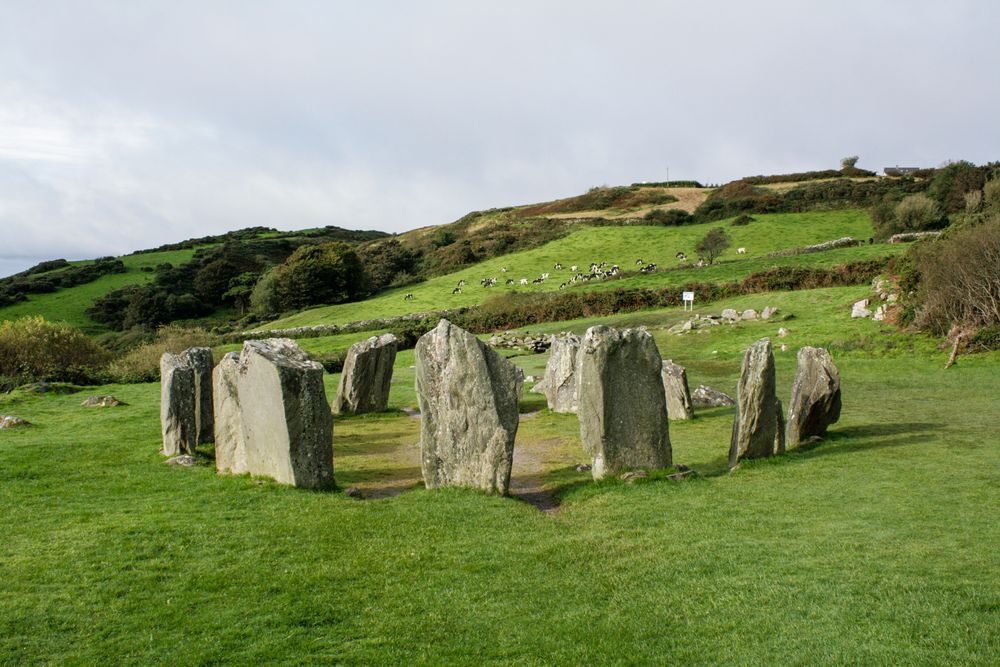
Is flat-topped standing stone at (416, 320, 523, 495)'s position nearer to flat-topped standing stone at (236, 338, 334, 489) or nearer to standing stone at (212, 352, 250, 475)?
flat-topped standing stone at (236, 338, 334, 489)

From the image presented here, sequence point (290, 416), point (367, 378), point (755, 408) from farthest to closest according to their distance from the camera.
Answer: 1. point (367, 378)
2. point (755, 408)
3. point (290, 416)

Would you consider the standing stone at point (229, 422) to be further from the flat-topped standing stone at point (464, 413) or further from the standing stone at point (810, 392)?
the standing stone at point (810, 392)

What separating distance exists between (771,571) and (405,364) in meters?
29.6

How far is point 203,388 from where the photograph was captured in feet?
53.9

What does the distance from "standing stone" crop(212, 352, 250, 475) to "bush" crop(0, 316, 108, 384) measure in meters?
18.4

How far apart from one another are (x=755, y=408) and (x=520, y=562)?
6428 millimetres

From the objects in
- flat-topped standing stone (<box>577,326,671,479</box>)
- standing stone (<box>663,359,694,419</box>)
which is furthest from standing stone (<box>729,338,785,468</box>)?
standing stone (<box>663,359,694,419</box>)

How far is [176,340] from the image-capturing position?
3962cm

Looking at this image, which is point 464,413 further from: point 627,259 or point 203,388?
point 627,259

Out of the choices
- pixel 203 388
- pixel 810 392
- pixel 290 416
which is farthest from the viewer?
pixel 203 388

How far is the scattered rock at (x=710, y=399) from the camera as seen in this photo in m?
21.6

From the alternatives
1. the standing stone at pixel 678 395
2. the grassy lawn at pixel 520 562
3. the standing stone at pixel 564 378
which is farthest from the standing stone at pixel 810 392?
the standing stone at pixel 564 378

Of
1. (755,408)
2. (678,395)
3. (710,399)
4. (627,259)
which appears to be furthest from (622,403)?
(627,259)

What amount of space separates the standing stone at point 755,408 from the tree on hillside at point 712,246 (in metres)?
48.8
